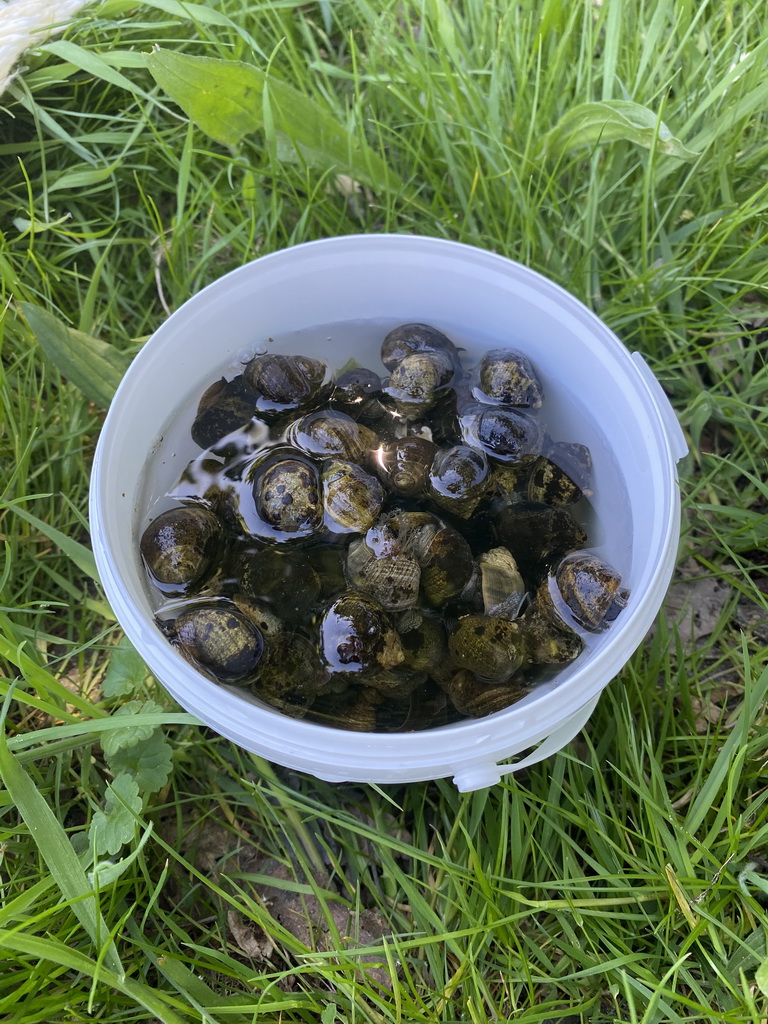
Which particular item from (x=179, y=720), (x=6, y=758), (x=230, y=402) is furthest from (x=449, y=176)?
(x=6, y=758)

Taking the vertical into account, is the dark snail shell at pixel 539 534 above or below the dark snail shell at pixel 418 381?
below

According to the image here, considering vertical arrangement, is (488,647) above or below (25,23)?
below

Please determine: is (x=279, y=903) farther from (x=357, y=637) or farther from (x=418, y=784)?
(x=357, y=637)

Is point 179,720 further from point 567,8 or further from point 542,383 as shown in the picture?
point 567,8

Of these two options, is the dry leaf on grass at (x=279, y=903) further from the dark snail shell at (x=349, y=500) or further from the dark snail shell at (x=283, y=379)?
the dark snail shell at (x=283, y=379)

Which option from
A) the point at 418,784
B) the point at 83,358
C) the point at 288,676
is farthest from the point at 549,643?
the point at 83,358

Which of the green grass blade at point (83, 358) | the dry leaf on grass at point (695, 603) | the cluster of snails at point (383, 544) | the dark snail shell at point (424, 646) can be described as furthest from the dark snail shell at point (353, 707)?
the green grass blade at point (83, 358)

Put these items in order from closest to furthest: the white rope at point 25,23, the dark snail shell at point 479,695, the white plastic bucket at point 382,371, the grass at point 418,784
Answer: the white plastic bucket at point 382,371 < the grass at point 418,784 < the dark snail shell at point 479,695 < the white rope at point 25,23

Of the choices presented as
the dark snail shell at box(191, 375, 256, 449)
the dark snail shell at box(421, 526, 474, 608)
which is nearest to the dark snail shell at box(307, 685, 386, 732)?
the dark snail shell at box(421, 526, 474, 608)
